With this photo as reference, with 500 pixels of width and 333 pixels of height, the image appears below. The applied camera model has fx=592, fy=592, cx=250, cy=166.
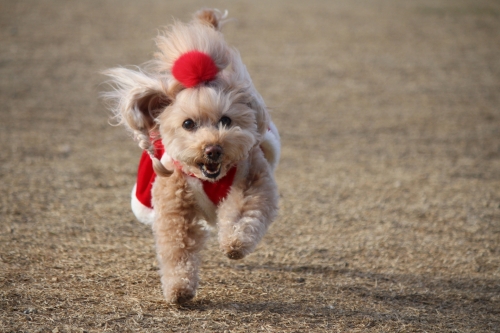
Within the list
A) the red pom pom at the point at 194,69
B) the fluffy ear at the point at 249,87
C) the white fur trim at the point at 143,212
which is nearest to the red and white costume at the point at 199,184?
the white fur trim at the point at 143,212

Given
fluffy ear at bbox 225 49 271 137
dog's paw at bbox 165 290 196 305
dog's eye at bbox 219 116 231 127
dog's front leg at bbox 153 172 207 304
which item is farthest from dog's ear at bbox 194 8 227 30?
dog's paw at bbox 165 290 196 305

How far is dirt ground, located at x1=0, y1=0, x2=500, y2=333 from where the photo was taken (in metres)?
3.16

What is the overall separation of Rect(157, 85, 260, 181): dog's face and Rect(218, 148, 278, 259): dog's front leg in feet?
0.59

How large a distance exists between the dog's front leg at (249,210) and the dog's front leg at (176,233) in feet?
0.60

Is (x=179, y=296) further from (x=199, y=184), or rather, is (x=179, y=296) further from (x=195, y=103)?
(x=195, y=103)

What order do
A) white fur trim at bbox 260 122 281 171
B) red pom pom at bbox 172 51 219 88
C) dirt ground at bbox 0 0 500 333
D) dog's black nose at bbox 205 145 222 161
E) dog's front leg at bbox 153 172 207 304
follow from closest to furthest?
dog's black nose at bbox 205 145 222 161 → red pom pom at bbox 172 51 219 88 → dog's front leg at bbox 153 172 207 304 → dirt ground at bbox 0 0 500 333 → white fur trim at bbox 260 122 281 171

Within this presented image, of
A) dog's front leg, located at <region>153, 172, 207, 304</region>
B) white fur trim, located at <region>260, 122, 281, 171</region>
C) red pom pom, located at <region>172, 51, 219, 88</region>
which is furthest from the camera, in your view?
white fur trim, located at <region>260, 122, 281, 171</region>

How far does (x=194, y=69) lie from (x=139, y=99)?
33 cm

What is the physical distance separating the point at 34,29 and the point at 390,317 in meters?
10.0

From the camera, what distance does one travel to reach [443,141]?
23.2ft

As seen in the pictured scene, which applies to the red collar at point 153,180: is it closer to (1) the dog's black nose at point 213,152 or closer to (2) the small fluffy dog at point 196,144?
(2) the small fluffy dog at point 196,144

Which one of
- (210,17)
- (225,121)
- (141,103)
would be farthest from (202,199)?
(210,17)

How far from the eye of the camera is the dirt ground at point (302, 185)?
3160mm

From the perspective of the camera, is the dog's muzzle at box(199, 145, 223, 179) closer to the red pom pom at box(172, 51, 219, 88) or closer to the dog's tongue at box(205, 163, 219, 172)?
the dog's tongue at box(205, 163, 219, 172)
